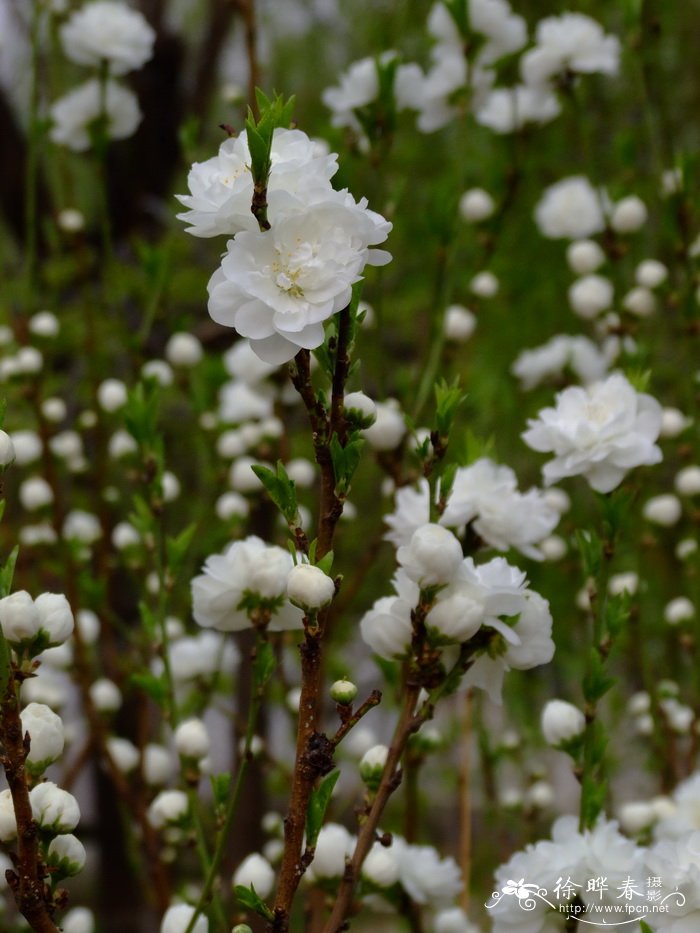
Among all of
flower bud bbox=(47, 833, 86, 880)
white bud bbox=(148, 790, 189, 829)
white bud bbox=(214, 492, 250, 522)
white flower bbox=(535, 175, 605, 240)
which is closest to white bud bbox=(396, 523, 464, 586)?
flower bud bbox=(47, 833, 86, 880)

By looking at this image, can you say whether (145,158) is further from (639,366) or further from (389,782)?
(389,782)

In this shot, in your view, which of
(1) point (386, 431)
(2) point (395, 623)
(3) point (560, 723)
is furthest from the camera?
(1) point (386, 431)

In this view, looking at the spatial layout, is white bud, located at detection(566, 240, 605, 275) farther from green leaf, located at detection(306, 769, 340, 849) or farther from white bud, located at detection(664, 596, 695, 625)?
green leaf, located at detection(306, 769, 340, 849)

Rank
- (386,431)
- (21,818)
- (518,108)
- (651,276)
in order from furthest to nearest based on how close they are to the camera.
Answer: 1. (518,108)
2. (651,276)
3. (386,431)
4. (21,818)

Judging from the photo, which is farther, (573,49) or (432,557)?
(573,49)

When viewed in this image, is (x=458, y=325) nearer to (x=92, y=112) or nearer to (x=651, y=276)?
(x=651, y=276)

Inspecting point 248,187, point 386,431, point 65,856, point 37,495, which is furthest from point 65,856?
point 37,495
